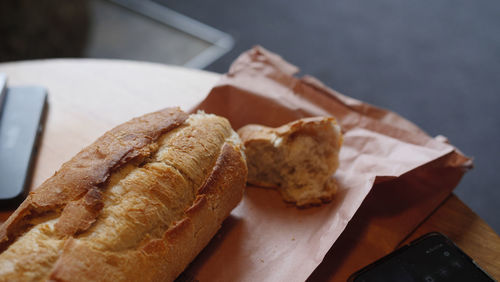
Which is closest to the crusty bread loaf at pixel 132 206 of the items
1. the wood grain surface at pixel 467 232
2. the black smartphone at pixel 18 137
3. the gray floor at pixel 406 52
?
the black smartphone at pixel 18 137

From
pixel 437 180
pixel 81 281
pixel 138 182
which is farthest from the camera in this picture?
pixel 437 180

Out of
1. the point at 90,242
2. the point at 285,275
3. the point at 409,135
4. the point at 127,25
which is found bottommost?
the point at 127,25

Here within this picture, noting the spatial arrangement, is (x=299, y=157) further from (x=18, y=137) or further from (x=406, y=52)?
(x=406, y=52)

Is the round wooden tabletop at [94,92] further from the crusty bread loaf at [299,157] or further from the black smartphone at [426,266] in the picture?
the black smartphone at [426,266]

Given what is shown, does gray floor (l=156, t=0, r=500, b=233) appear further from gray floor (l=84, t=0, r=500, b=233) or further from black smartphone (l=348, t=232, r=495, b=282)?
black smartphone (l=348, t=232, r=495, b=282)

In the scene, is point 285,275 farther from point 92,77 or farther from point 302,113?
point 92,77

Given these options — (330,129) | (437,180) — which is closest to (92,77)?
(330,129)
